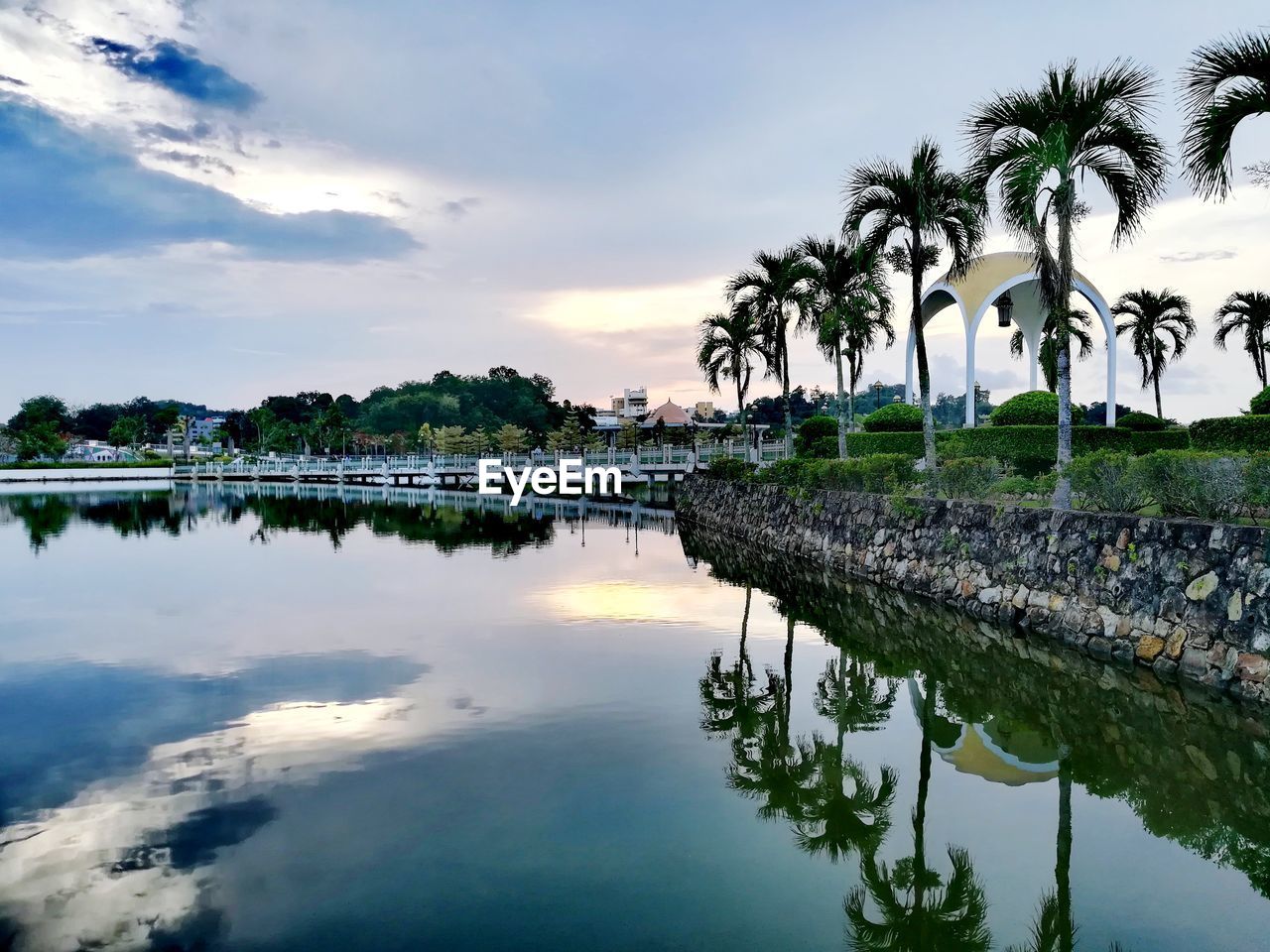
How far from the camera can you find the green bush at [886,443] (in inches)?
1141

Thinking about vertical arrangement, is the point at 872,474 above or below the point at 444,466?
above

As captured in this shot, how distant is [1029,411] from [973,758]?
20.2 metres

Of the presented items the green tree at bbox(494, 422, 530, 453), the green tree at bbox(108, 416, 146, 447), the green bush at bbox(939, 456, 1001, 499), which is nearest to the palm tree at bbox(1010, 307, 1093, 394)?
the green bush at bbox(939, 456, 1001, 499)

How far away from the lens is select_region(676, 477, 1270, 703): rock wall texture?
31.9 feet

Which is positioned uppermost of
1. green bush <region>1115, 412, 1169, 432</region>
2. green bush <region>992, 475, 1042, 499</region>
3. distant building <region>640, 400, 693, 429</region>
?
distant building <region>640, 400, 693, 429</region>

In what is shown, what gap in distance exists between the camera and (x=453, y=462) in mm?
62625

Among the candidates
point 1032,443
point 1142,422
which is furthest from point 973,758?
point 1142,422

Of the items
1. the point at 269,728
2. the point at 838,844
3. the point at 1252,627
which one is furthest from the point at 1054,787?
the point at 269,728

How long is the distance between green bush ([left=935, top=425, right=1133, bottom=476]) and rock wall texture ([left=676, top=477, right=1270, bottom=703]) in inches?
321

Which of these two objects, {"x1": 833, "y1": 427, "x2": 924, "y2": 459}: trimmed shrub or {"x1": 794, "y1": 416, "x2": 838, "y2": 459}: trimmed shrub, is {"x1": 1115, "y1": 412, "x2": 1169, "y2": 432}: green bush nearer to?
{"x1": 833, "y1": 427, "x2": 924, "y2": 459}: trimmed shrub

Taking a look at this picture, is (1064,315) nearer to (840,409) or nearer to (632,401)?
(840,409)

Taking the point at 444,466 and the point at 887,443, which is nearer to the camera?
the point at 887,443

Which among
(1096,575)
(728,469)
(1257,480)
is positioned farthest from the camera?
(728,469)

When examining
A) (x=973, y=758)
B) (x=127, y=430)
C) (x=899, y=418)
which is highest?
(x=127, y=430)
